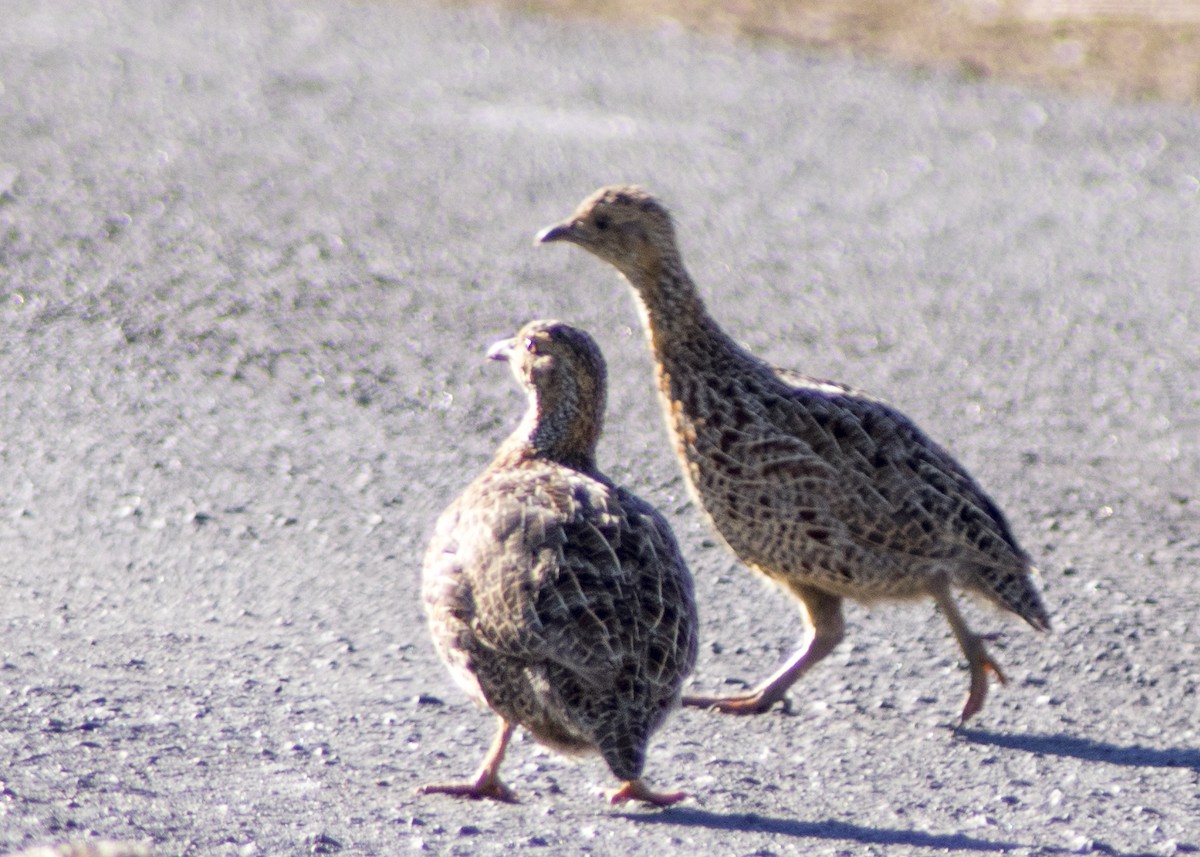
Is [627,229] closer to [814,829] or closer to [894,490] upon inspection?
[894,490]

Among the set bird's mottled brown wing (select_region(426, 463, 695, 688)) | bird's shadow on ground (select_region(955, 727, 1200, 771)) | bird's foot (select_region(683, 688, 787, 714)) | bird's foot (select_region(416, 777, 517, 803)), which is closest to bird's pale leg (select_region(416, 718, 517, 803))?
bird's foot (select_region(416, 777, 517, 803))

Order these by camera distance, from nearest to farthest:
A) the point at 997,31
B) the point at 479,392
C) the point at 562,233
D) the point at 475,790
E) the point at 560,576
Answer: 1. the point at 560,576
2. the point at 475,790
3. the point at 562,233
4. the point at 479,392
5. the point at 997,31

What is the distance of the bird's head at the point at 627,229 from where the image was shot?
6.46 meters

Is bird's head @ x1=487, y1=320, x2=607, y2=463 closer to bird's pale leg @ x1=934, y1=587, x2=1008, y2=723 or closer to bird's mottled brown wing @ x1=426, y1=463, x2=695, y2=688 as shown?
bird's mottled brown wing @ x1=426, y1=463, x2=695, y2=688

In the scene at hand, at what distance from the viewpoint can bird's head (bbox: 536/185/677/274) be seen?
6.46 meters

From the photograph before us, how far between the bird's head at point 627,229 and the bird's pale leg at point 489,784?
2.01m

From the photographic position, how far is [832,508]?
19.1ft

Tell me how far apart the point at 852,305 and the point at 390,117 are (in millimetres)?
4051

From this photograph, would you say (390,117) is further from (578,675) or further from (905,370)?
(578,675)

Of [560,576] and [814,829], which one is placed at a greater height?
[560,576]

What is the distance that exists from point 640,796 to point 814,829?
451 millimetres

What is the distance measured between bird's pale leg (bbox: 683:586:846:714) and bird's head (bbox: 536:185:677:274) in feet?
4.11

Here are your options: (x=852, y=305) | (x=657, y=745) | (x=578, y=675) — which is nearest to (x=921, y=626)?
(x=657, y=745)

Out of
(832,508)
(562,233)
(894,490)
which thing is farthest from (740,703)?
(562,233)
